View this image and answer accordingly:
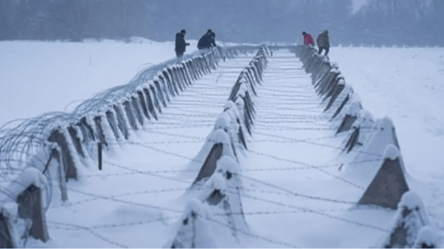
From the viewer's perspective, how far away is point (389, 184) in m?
6.88

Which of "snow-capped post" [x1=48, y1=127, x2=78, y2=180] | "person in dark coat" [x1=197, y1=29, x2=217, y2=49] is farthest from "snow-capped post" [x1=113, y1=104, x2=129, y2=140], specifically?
"person in dark coat" [x1=197, y1=29, x2=217, y2=49]

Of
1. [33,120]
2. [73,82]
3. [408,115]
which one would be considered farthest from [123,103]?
[73,82]

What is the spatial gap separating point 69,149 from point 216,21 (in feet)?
315

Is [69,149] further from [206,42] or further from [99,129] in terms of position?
[206,42]

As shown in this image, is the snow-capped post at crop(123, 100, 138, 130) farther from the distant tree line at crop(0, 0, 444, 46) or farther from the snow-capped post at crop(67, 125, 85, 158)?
the distant tree line at crop(0, 0, 444, 46)

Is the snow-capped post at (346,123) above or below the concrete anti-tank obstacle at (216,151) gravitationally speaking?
below

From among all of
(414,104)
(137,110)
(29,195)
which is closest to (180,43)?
(414,104)

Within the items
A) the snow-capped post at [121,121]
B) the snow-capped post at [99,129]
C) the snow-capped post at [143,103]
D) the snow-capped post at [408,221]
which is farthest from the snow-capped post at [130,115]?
the snow-capped post at [408,221]

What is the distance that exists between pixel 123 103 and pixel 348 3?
108 m

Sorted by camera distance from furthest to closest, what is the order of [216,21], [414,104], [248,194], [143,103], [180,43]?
1. [216,21]
2. [180,43]
3. [414,104]
4. [143,103]
5. [248,194]

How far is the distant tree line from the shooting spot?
9400 centimetres

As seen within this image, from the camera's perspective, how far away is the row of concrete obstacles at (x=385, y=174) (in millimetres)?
5254

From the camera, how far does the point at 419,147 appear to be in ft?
41.5

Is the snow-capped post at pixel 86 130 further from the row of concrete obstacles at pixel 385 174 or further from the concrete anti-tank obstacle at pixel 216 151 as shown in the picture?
the row of concrete obstacles at pixel 385 174
